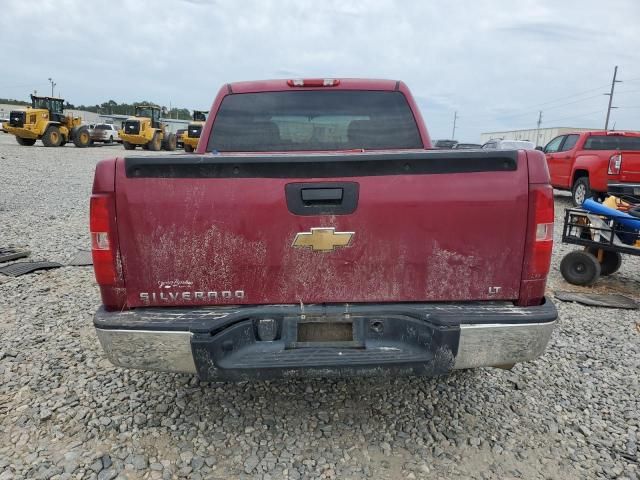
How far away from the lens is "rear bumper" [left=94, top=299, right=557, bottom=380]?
235cm

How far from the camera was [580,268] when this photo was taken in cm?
590

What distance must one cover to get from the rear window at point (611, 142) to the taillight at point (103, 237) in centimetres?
1260

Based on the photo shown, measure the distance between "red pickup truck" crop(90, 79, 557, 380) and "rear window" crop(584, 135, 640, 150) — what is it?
11521 millimetres

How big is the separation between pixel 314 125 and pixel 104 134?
3552cm

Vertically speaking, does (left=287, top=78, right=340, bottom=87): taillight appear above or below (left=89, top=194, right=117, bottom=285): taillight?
above

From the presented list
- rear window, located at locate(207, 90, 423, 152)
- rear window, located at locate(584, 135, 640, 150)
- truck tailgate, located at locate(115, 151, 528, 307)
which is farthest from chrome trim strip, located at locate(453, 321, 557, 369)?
rear window, located at locate(584, 135, 640, 150)

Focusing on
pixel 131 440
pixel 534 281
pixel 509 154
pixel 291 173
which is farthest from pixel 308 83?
pixel 131 440

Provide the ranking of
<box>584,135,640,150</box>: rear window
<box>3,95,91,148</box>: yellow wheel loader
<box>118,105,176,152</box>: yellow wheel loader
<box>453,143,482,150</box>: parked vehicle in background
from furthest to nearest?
<box>118,105,176,152</box>: yellow wheel loader
<box>3,95,91,148</box>: yellow wheel loader
<box>584,135,640,150</box>: rear window
<box>453,143,482,150</box>: parked vehicle in background

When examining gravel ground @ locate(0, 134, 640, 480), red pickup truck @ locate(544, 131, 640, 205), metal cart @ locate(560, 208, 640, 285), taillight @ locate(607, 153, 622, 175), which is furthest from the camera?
red pickup truck @ locate(544, 131, 640, 205)

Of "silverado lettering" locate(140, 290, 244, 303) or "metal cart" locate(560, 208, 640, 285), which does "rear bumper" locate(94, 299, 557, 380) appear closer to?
"silverado lettering" locate(140, 290, 244, 303)

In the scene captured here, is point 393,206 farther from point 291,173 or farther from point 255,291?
point 255,291

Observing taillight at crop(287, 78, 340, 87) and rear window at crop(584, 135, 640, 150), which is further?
rear window at crop(584, 135, 640, 150)

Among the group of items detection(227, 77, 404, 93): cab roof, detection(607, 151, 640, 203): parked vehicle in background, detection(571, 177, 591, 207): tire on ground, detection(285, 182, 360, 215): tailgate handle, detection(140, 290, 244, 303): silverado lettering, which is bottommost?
detection(571, 177, 591, 207): tire on ground

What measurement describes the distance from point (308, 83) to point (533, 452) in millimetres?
2952
